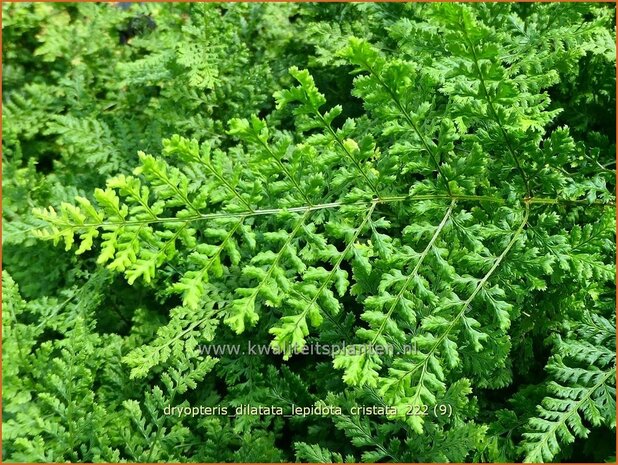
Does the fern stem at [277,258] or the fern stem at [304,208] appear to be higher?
the fern stem at [304,208]

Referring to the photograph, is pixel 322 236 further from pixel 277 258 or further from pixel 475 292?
pixel 475 292

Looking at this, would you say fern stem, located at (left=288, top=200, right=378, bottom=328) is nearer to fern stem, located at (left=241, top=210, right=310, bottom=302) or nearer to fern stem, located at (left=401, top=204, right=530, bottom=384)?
fern stem, located at (left=241, top=210, right=310, bottom=302)

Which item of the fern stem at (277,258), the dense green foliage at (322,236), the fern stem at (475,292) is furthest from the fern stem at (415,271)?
the fern stem at (277,258)

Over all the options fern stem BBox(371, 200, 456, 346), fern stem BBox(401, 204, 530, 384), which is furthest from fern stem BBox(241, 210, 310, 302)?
fern stem BBox(401, 204, 530, 384)

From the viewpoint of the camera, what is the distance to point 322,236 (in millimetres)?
1883

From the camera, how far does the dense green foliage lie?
178 cm

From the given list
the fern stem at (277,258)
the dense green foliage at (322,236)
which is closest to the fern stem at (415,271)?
the dense green foliage at (322,236)

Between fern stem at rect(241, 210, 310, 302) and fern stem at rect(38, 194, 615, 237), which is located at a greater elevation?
fern stem at rect(38, 194, 615, 237)

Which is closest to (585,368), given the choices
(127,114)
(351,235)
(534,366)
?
(534,366)

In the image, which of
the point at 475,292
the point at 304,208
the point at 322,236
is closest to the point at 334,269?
the point at 322,236

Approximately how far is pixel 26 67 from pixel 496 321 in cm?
298

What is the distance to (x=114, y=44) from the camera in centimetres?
329

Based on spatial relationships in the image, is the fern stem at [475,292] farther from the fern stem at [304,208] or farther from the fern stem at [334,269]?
the fern stem at [334,269]

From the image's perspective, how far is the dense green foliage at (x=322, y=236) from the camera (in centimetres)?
178
